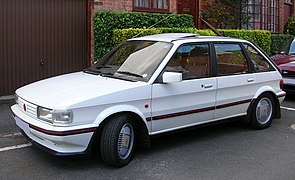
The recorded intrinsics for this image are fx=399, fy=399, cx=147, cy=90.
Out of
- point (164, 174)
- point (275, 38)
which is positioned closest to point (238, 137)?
point (164, 174)

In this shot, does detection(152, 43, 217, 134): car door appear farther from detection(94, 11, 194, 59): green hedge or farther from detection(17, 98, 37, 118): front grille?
detection(94, 11, 194, 59): green hedge

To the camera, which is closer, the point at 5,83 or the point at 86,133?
the point at 86,133

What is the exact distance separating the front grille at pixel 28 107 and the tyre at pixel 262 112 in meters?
3.52

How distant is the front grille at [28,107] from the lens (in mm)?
4652

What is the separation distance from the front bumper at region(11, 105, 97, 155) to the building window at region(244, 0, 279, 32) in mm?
11842

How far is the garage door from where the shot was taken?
8625 millimetres

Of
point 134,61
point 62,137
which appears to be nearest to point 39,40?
point 134,61

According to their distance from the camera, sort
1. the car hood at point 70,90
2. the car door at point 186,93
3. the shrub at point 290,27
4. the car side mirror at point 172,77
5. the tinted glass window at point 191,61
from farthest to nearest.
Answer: the shrub at point 290,27 → the tinted glass window at point 191,61 → the car door at point 186,93 → the car side mirror at point 172,77 → the car hood at point 70,90

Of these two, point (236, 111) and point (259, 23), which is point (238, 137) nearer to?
point (236, 111)

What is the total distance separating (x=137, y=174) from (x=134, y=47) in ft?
6.68

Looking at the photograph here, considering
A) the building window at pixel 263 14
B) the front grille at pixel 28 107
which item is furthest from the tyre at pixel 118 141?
the building window at pixel 263 14

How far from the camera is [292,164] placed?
5.00m

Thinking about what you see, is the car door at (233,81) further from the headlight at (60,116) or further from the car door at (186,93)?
the headlight at (60,116)

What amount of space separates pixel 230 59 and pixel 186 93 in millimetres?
1215
